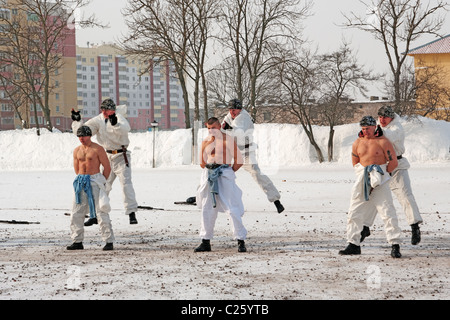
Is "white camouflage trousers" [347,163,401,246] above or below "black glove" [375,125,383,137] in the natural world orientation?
below

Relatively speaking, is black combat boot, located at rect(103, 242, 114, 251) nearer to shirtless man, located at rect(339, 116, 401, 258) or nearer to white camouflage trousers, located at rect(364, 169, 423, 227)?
A: shirtless man, located at rect(339, 116, 401, 258)

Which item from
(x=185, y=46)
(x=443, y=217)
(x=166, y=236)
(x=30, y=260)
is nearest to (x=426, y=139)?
(x=185, y=46)

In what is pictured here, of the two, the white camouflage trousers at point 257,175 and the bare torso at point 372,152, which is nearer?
the bare torso at point 372,152

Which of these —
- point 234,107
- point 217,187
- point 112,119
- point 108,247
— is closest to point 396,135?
point 217,187

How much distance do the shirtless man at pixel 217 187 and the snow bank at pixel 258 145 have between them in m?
29.2

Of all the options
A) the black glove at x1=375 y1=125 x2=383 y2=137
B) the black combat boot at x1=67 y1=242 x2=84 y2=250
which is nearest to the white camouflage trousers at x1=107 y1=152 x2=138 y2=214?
the black combat boot at x1=67 y1=242 x2=84 y2=250

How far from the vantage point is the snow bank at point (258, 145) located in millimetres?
39656

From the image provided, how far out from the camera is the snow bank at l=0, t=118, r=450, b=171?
3966 centimetres

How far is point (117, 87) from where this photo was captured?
150750 mm

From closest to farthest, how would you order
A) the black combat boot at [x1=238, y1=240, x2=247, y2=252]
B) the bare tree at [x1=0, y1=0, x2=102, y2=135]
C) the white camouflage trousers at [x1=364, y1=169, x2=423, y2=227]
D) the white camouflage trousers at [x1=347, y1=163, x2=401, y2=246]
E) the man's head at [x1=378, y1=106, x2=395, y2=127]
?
the white camouflage trousers at [x1=347, y1=163, x2=401, y2=246] → the black combat boot at [x1=238, y1=240, x2=247, y2=252] → the man's head at [x1=378, y1=106, x2=395, y2=127] → the white camouflage trousers at [x1=364, y1=169, x2=423, y2=227] → the bare tree at [x1=0, y1=0, x2=102, y2=135]

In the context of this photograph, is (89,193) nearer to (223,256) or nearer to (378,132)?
(223,256)

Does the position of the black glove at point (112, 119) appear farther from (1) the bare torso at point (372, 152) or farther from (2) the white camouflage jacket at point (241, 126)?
(1) the bare torso at point (372, 152)

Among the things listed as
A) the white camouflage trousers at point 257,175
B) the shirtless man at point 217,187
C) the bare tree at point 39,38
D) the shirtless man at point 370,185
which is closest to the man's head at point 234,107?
the white camouflage trousers at point 257,175

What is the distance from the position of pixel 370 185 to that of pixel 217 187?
6.77ft
